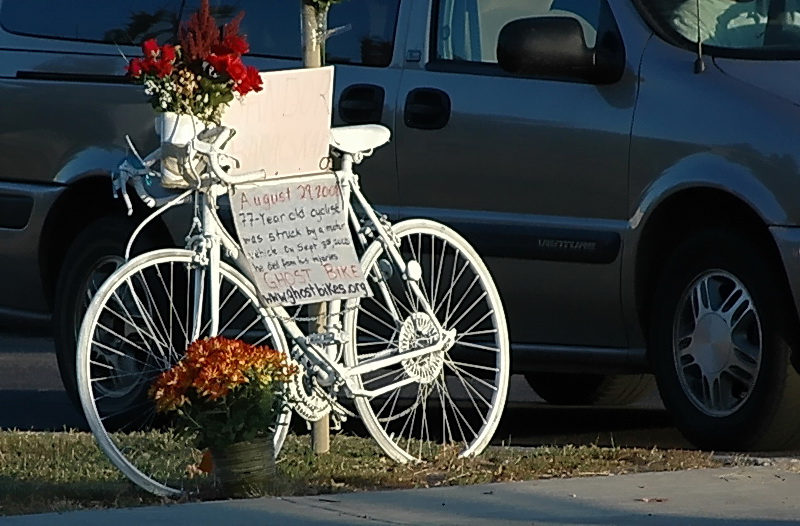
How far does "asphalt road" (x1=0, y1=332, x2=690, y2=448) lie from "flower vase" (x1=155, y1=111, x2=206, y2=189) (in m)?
1.79

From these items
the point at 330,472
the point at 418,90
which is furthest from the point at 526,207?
the point at 330,472

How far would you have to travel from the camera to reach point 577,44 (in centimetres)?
758

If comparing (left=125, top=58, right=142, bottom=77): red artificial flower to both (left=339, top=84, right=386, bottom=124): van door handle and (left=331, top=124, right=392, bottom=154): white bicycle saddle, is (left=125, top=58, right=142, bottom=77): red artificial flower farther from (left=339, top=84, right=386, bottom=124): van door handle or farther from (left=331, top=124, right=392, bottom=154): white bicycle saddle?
(left=339, top=84, right=386, bottom=124): van door handle

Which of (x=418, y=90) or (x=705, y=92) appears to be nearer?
(x=705, y=92)

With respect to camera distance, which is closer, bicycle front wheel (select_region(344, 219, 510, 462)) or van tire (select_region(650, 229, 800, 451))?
bicycle front wheel (select_region(344, 219, 510, 462))

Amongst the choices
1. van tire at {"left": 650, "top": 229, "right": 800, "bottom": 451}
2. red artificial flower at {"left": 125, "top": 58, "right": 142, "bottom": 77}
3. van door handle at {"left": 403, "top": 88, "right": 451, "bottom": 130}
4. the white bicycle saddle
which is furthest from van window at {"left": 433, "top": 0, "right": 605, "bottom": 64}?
red artificial flower at {"left": 125, "top": 58, "right": 142, "bottom": 77}

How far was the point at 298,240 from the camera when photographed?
257 inches

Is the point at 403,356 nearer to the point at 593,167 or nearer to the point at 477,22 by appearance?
the point at 593,167

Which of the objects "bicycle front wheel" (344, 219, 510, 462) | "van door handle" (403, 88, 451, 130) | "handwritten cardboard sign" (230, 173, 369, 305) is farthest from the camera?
"van door handle" (403, 88, 451, 130)

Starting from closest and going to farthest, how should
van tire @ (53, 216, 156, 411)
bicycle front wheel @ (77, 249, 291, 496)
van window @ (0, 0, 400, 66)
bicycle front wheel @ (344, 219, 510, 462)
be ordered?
bicycle front wheel @ (77, 249, 291, 496)
bicycle front wheel @ (344, 219, 510, 462)
van window @ (0, 0, 400, 66)
van tire @ (53, 216, 156, 411)

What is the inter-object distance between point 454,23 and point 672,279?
4.57 feet

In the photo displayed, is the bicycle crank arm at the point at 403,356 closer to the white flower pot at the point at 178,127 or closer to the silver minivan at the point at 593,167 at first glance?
the white flower pot at the point at 178,127

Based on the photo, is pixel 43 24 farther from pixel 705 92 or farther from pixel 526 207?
pixel 705 92

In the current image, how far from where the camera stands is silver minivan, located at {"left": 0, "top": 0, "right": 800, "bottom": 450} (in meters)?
7.23
